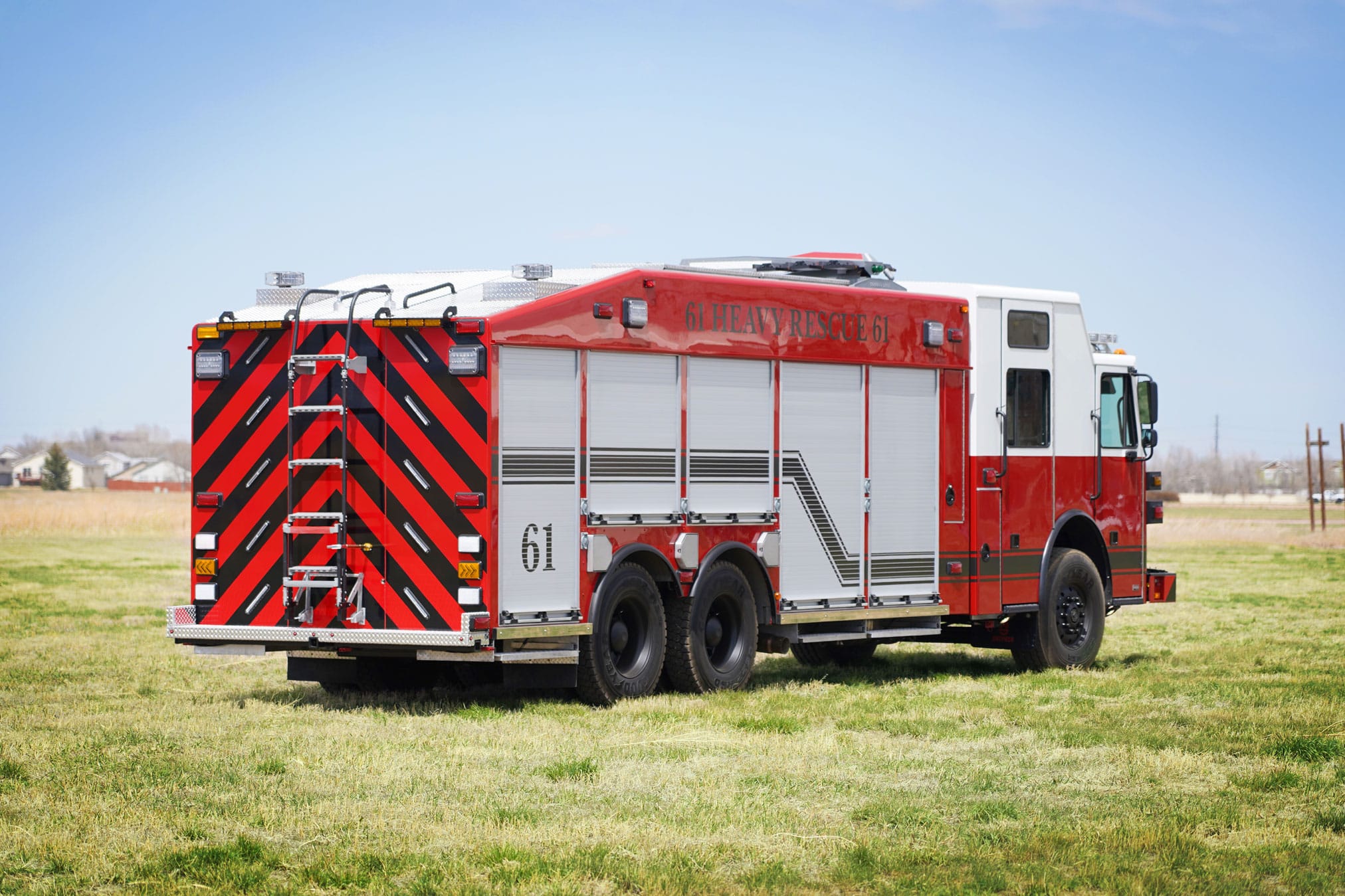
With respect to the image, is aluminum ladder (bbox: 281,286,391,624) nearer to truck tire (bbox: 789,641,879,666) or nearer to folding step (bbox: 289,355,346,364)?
folding step (bbox: 289,355,346,364)

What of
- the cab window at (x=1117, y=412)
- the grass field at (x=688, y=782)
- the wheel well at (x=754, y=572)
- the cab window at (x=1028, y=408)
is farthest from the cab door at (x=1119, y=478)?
the wheel well at (x=754, y=572)

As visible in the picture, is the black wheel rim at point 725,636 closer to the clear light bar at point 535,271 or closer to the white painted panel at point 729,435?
the white painted panel at point 729,435

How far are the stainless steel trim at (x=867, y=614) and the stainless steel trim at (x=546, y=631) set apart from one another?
233 cm

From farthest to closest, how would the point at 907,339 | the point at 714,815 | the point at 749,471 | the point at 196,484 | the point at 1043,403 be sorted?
the point at 1043,403, the point at 907,339, the point at 749,471, the point at 196,484, the point at 714,815

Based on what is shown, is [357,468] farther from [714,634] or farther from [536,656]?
[714,634]

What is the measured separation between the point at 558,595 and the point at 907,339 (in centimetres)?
444

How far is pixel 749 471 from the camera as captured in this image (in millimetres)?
14070

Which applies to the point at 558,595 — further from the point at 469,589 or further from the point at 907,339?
the point at 907,339

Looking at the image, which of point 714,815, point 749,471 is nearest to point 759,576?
point 749,471

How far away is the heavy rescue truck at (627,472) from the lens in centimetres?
1220

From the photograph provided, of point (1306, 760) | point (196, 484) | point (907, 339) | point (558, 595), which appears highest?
point (907, 339)

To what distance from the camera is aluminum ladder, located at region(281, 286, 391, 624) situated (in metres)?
12.3

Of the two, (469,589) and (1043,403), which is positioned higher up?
(1043,403)

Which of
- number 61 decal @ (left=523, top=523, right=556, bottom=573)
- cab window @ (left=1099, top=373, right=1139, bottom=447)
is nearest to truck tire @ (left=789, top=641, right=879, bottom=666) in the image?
cab window @ (left=1099, top=373, right=1139, bottom=447)
